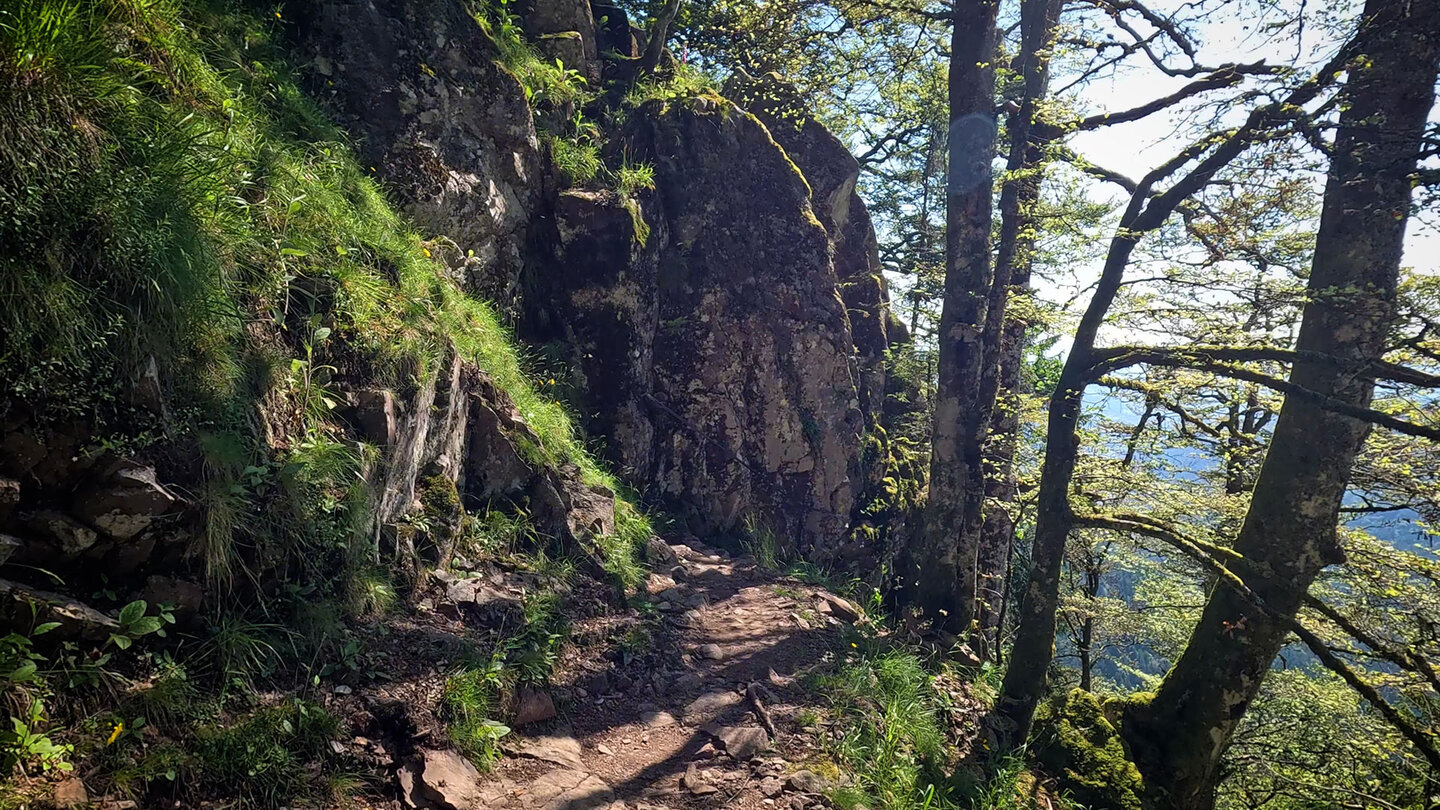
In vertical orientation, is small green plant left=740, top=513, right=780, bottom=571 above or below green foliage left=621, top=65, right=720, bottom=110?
below

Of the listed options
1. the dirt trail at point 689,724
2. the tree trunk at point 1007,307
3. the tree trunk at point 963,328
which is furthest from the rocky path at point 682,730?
the tree trunk at point 1007,307

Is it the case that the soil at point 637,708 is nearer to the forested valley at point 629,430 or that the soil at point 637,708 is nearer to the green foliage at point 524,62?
the forested valley at point 629,430

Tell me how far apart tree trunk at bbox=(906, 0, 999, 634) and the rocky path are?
5.67 feet

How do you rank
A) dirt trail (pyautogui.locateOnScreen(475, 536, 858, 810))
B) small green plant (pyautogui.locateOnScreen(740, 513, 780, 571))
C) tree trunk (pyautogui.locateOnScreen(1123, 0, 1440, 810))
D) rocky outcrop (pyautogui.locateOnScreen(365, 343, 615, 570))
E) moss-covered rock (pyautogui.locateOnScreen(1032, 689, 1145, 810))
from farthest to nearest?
small green plant (pyautogui.locateOnScreen(740, 513, 780, 571))
moss-covered rock (pyautogui.locateOnScreen(1032, 689, 1145, 810))
tree trunk (pyautogui.locateOnScreen(1123, 0, 1440, 810))
rocky outcrop (pyautogui.locateOnScreen(365, 343, 615, 570))
dirt trail (pyautogui.locateOnScreen(475, 536, 858, 810))

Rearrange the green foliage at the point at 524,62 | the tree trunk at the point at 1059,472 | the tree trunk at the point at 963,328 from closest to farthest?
the tree trunk at the point at 1059,472
the tree trunk at the point at 963,328
the green foliage at the point at 524,62

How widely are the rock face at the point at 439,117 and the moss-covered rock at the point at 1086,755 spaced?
744 cm

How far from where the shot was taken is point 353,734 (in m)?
3.25

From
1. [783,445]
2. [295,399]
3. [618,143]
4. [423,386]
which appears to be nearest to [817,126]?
[618,143]

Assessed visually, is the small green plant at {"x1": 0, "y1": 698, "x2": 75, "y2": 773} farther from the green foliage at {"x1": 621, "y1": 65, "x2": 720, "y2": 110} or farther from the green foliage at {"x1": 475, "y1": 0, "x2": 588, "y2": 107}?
the green foliage at {"x1": 621, "y1": 65, "x2": 720, "y2": 110}

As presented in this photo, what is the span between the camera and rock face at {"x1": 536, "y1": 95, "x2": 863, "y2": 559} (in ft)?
27.7

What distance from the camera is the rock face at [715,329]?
8.44 m

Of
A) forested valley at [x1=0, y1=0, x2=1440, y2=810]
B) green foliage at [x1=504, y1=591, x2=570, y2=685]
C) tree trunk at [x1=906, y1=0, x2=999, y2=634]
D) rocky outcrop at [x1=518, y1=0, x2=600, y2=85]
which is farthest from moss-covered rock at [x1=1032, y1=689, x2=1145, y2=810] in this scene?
rocky outcrop at [x1=518, y1=0, x2=600, y2=85]

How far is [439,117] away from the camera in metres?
6.96

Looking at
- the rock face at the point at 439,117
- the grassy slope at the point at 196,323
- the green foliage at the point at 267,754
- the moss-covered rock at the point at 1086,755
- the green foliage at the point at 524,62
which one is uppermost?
the green foliage at the point at 524,62
